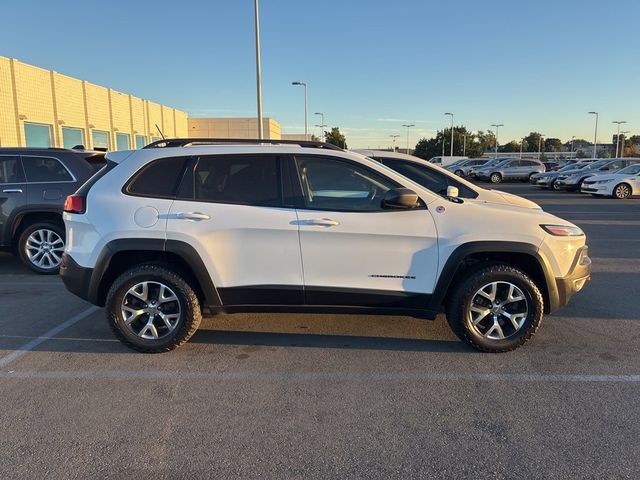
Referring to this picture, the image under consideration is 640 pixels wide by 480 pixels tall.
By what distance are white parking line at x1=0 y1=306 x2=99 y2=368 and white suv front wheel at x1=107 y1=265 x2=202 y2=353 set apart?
911mm

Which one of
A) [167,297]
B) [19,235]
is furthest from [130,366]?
[19,235]

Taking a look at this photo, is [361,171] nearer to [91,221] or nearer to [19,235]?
[91,221]

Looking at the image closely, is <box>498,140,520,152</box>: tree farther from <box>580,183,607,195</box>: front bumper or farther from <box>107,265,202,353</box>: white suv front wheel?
<box>107,265,202,353</box>: white suv front wheel

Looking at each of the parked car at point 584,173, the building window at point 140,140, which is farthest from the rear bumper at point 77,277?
the building window at point 140,140

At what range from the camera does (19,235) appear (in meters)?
7.15

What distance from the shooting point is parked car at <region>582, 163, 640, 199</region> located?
1914cm

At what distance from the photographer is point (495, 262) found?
410 centimetres

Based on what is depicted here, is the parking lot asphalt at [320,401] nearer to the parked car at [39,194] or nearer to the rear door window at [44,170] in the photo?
the parked car at [39,194]

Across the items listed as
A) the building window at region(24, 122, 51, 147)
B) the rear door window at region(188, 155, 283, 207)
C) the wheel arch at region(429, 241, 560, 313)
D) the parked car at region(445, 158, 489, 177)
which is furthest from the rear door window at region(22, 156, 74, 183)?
the parked car at region(445, 158, 489, 177)

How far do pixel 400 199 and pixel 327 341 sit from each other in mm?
1514

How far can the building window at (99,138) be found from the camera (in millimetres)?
33225

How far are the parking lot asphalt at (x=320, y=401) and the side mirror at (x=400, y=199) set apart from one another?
1.29 metres

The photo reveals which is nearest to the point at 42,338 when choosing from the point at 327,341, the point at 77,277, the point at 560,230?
the point at 77,277

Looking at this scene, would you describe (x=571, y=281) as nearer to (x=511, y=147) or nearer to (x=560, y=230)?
(x=560, y=230)
